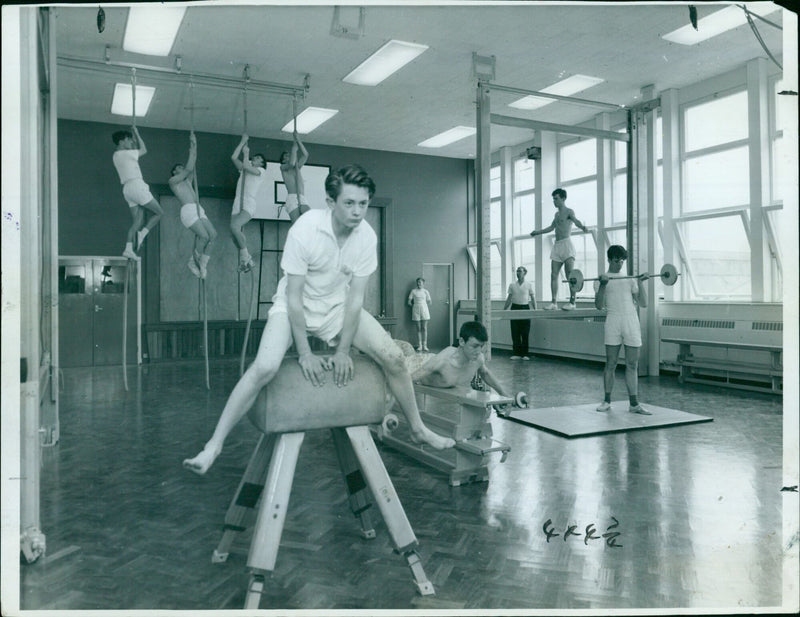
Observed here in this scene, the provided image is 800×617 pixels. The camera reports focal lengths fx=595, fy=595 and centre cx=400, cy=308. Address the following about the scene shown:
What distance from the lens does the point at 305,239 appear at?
2283 millimetres

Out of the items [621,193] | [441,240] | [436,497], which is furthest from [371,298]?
[436,497]

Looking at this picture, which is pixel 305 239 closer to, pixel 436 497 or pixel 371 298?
pixel 436 497

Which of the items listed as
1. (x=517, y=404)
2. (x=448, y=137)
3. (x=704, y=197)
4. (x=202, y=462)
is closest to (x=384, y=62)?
(x=448, y=137)

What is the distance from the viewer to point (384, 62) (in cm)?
797

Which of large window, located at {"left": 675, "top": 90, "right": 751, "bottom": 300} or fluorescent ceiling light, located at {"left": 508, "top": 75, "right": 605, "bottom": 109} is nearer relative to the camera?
large window, located at {"left": 675, "top": 90, "right": 751, "bottom": 300}

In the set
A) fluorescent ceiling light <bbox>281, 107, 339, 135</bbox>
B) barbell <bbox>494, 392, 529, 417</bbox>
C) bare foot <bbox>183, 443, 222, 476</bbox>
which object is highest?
fluorescent ceiling light <bbox>281, 107, 339, 135</bbox>

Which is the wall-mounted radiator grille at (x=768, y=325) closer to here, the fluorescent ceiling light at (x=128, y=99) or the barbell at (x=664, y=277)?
the barbell at (x=664, y=277)

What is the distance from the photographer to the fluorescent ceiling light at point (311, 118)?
32.0 ft

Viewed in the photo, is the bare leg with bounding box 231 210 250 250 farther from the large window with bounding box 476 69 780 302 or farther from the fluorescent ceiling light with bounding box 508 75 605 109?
the fluorescent ceiling light with bounding box 508 75 605 109

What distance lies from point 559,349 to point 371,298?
3971 millimetres

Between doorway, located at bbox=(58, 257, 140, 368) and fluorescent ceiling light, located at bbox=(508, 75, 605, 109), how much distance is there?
23.5 feet

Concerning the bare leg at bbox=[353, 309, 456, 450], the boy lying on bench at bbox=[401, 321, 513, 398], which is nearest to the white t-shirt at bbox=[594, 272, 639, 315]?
the boy lying on bench at bbox=[401, 321, 513, 398]

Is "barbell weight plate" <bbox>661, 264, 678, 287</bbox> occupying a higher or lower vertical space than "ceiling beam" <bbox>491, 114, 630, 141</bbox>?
lower

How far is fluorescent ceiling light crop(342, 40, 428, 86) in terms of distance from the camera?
752 centimetres
